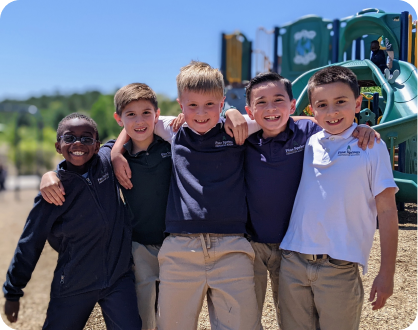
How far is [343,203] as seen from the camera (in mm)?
2113

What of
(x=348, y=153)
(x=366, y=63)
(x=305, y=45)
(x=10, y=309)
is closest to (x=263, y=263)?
(x=348, y=153)

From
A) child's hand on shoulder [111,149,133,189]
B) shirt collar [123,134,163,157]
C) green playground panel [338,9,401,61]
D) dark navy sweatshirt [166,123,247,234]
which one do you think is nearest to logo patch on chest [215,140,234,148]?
dark navy sweatshirt [166,123,247,234]

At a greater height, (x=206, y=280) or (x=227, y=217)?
(x=227, y=217)

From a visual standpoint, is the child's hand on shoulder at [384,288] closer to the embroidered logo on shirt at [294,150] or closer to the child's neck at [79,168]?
the embroidered logo on shirt at [294,150]

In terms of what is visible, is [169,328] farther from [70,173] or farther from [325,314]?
[70,173]

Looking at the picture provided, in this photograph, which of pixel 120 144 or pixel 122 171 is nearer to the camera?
pixel 122 171

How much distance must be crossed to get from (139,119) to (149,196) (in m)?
0.54

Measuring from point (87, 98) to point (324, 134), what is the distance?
11882 cm

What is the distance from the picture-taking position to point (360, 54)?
11133 millimetres

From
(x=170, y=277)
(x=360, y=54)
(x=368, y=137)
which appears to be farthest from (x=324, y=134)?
(x=360, y=54)

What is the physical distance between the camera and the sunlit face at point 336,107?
222 centimetres

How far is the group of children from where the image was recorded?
2115 millimetres

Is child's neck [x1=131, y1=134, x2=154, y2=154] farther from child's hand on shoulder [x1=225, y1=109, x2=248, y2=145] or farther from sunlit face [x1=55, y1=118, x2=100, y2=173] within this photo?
child's hand on shoulder [x1=225, y1=109, x2=248, y2=145]

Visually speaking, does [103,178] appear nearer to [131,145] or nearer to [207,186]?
[131,145]
